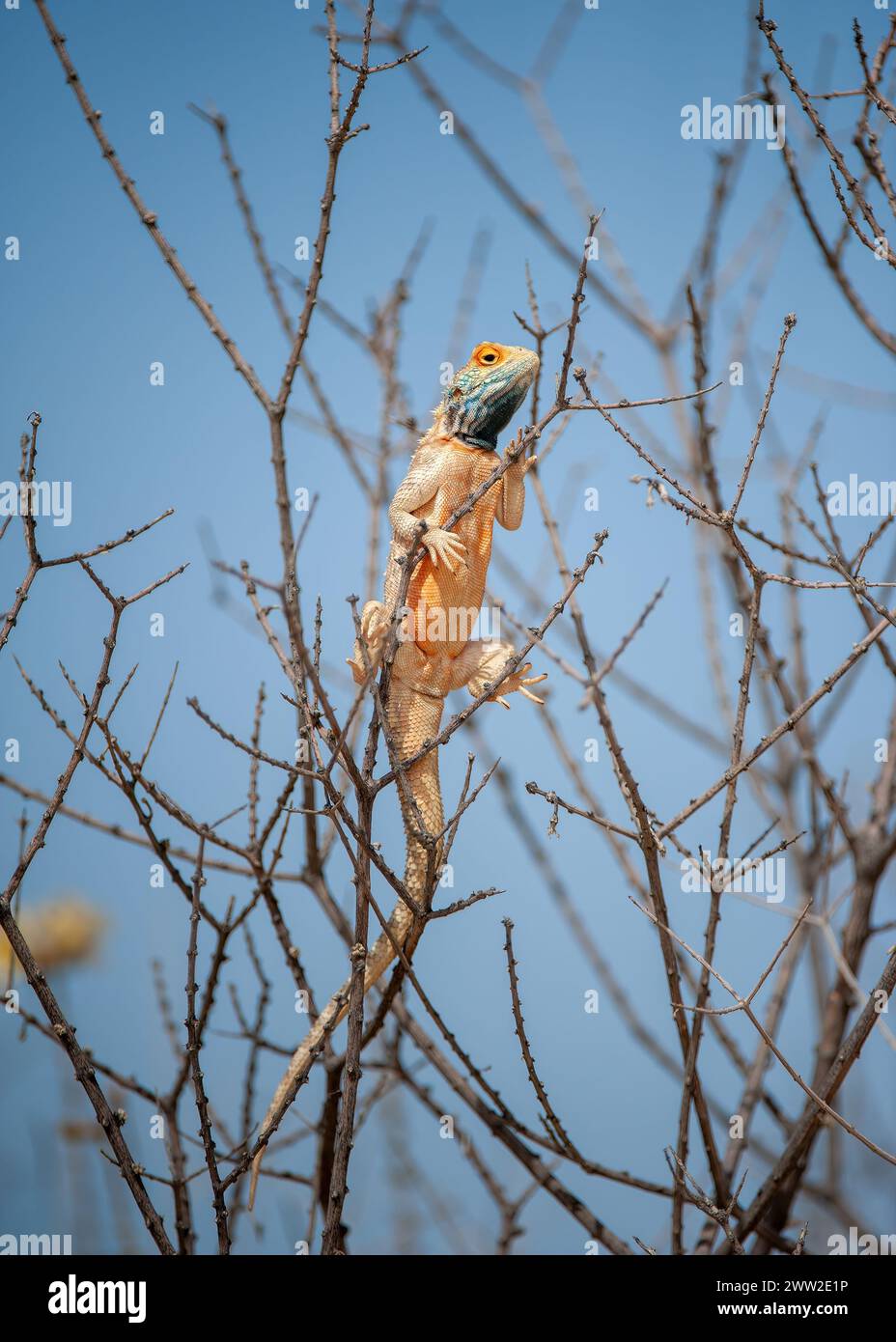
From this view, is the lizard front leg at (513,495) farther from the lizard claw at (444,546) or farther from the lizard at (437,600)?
the lizard claw at (444,546)

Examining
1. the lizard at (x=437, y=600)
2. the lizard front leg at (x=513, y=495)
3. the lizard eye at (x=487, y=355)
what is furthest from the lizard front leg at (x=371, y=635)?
the lizard eye at (x=487, y=355)

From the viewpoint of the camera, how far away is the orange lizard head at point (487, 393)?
288cm

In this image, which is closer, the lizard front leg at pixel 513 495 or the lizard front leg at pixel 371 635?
the lizard front leg at pixel 371 635

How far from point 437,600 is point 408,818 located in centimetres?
48

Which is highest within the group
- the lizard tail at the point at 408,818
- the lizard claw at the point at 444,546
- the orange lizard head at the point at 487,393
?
the orange lizard head at the point at 487,393

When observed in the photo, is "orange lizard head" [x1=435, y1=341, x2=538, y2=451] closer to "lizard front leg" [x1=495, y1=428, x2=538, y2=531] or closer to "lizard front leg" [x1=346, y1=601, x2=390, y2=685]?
"lizard front leg" [x1=495, y1=428, x2=538, y2=531]

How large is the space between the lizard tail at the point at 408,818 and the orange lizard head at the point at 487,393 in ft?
1.92

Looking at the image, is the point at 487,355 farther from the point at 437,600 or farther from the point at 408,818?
the point at 408,818

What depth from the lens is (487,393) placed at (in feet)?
9.45

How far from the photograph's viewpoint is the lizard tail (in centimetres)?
290

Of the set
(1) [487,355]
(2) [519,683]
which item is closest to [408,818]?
(2) [519,683]

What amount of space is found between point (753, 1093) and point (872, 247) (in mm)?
2496
